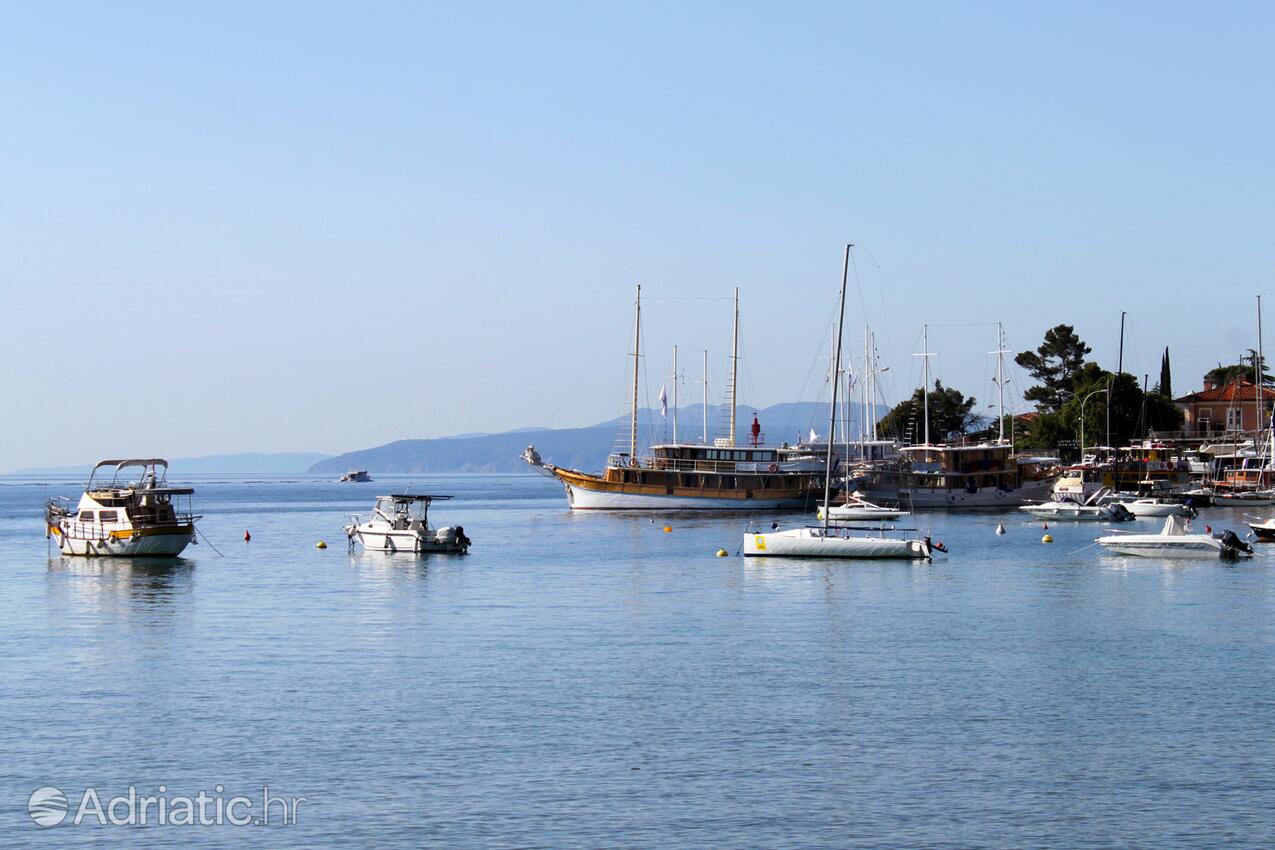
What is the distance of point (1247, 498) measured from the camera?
137 meters

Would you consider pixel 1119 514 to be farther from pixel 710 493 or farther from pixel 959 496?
pixel 710 493

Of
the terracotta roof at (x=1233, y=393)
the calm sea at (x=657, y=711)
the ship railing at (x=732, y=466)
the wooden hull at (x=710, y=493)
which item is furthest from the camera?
the terracotta roof at (x=1233, y=393)

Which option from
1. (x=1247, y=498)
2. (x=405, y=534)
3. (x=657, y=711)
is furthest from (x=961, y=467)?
(x=657, y=711)

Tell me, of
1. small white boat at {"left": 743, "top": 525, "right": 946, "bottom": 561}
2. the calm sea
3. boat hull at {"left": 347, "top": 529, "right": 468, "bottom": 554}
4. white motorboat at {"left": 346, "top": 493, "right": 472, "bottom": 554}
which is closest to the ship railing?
white motorboat at {"left": 346, "top": 493, "right": 472, "bottom": 554}

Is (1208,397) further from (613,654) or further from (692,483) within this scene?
(613,654)

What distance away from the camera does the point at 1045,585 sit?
65250 millimetres

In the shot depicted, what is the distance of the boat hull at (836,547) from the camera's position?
7538cm

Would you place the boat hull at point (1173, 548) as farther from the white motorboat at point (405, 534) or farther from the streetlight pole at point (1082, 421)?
the streetlight pole at point (1082, 421)

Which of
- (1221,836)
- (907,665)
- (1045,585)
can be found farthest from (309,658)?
(1045,585)

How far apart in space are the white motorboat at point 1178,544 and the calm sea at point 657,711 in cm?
1157

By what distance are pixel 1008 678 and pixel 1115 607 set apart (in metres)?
18.9

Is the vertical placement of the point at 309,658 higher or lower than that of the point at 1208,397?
lower

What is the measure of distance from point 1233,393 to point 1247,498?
148 ft

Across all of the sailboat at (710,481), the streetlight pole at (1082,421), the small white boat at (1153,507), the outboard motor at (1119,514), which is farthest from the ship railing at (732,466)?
the streetlight pole at (1082,421)
